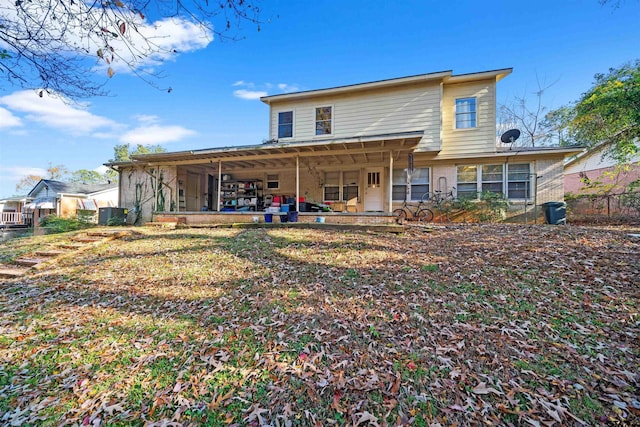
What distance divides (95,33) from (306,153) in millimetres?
7399

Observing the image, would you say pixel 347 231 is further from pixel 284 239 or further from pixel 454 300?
pixel 454 300

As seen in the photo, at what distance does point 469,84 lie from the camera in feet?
35.5

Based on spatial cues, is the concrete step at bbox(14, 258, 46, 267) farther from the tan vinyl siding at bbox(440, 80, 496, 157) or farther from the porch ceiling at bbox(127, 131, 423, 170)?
the tan vinyl siding at bbox(440, 80, 496, 157)

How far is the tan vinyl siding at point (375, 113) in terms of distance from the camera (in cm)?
1071

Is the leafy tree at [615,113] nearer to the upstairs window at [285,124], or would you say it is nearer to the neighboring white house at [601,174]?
the neighboring white house at [601,174]

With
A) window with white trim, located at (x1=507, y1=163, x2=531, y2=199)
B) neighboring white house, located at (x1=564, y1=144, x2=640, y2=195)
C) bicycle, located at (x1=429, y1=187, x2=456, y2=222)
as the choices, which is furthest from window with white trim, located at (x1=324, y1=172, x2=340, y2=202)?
neighboring white house, located at (x1=564, y1=144, x2=640, y2=195)

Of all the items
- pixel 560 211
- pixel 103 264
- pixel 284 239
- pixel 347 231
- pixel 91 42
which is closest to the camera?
pixel 91 42

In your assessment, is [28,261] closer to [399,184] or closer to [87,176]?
[399,184]

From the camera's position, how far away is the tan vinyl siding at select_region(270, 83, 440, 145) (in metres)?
10.7

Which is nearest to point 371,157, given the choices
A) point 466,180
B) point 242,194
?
point 466,180

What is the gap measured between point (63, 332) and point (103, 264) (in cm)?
294

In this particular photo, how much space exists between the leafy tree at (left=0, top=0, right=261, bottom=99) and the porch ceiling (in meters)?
6.21

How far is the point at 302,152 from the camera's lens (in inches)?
397

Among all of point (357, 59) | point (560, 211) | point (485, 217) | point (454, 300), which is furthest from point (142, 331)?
point (357, 59)
